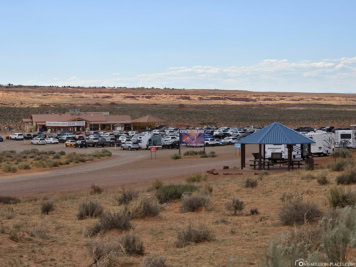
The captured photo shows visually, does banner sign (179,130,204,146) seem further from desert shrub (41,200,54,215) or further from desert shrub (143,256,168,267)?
desert shrub (143,256,168,267)

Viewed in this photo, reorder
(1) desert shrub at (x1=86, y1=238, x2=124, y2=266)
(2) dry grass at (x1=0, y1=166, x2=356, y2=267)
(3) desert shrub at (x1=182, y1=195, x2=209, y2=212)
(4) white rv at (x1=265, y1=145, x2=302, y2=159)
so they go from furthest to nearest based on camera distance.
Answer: (4) white rv at (x1=265, y1=145, x2=302, y2=159), (3) desert shrub at (x1=182, y1=195, x2=209, y2=212), (2) dry grass at (x1=0, y1=166, x2=356, y2=267), (1) desert shrub at (x1=86, y1=238, x2=124, y2=266)

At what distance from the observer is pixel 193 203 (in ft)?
57.4

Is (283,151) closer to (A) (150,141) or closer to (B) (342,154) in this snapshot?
(B) (342,154)

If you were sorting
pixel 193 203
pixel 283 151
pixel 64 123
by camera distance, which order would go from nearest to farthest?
pixel 193 203 → pixel 283 151 → pixel 64 123

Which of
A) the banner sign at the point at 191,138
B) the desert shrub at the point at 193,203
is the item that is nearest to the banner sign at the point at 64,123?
the banner sign at the point at 191,138

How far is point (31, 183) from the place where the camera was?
32.4m

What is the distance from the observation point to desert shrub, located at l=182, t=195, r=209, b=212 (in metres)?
17.4

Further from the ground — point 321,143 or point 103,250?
point 103,250

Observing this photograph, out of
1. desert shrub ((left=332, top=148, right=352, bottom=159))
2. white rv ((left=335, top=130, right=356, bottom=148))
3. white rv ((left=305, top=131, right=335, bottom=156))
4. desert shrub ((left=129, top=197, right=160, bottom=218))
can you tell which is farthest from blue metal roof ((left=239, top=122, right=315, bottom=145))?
white rv ((left=335, top=130, right=356, bottom=148))

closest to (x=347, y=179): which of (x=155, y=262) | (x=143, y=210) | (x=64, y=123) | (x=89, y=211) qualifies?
(x=143, y=210)

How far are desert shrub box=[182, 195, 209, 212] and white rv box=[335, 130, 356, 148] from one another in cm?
3691

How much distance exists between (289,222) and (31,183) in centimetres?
2219

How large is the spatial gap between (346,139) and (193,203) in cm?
3786

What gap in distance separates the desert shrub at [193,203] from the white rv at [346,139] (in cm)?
3691
